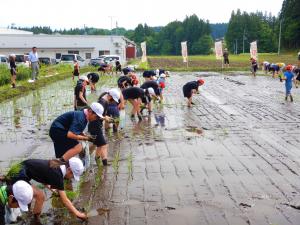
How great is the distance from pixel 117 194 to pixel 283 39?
239 feet

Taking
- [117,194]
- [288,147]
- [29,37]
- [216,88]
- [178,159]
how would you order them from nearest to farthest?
[117,194] → [178,159] → [288,147] → [216,88] → [29,37]

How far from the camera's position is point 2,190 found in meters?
4.40

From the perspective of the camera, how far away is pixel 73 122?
5.99 metres

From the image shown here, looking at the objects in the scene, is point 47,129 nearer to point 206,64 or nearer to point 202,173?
point 202,173

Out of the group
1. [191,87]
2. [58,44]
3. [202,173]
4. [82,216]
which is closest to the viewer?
[82,216]

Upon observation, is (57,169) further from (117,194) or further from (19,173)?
(117,194)

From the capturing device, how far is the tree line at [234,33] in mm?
71312

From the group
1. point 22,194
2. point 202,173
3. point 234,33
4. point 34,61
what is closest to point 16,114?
point 202,173

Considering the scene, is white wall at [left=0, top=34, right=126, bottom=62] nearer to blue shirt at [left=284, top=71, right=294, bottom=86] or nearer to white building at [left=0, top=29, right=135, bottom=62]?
white building at [left=0, top=29, right=135, bottom=62]

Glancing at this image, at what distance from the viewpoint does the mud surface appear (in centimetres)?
542

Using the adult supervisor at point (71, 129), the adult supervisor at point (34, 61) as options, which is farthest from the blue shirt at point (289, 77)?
the adult supervisor at point (34, 61)

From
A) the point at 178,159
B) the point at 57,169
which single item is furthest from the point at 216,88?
the point at 57,169

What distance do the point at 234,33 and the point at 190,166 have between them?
9796 centimetres

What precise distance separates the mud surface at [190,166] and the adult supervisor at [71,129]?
2.03 ft
